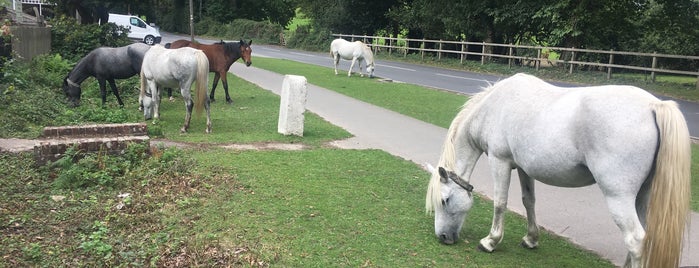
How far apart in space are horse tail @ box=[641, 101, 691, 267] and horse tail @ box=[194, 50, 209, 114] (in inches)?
299

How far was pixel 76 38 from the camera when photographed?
19.2 m

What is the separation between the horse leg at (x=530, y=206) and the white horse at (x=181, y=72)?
639 cm

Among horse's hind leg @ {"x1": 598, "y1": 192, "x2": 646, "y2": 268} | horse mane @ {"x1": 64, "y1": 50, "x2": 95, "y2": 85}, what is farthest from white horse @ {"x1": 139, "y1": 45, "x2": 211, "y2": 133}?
horse's hind leg @ {"x1": 598, "y1": 192, "x2": 646, "y2": 268}

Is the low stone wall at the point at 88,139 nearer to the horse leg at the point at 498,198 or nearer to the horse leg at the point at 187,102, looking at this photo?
the horse leg at the point at 187,102

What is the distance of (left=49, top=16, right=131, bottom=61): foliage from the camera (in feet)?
61.5

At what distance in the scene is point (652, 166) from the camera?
3.91 metres

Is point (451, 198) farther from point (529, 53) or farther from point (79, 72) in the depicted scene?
point (529, 53)

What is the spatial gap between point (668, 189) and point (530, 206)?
1472mm

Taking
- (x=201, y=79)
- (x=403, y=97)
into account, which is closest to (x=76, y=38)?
(x=403, y=97)

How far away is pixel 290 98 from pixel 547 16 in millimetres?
19391

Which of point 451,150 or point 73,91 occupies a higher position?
point 451,150

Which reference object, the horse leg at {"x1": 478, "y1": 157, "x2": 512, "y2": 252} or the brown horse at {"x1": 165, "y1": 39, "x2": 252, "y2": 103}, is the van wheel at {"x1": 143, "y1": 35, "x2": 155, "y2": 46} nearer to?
the brown horse at {"x1": 165, "y1": 39, "x2": 252, "y2": 103}

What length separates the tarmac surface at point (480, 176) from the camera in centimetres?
552

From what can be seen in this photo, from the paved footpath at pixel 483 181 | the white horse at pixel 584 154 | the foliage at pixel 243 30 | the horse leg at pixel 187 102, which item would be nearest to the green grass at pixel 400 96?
the paved footpath at pixel 483 181
